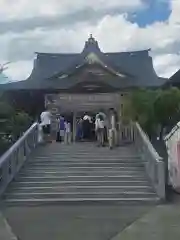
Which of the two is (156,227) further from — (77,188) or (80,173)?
(80,173)

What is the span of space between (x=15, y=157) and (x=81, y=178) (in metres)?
2.27

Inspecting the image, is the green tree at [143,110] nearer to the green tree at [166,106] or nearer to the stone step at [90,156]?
the green tree at [166,106]

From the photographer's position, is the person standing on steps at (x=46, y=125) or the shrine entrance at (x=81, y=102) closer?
the person standing on steps at (x=46, y=125)

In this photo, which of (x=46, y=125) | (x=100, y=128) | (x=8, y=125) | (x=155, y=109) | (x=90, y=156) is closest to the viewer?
(x=90, y=156)

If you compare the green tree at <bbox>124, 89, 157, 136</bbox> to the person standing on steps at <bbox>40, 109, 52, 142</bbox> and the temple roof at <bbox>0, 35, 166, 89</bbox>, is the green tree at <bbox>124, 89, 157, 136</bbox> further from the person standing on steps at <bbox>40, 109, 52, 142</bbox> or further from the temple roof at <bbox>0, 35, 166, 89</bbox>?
the temple roof at <bbox>0, 35, 166, 89</bbox>

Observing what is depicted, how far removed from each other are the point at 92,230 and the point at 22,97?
27.3m

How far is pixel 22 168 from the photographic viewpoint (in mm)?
17953

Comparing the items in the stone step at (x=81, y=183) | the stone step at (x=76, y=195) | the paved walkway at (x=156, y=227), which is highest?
the stone step at (x=81, y=183)

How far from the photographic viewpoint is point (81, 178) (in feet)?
54.6

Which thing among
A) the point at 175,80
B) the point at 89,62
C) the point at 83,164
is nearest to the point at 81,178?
the point at 83,164

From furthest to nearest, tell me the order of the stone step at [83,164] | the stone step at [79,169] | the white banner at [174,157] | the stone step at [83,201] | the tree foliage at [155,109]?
1. the tree foliage at [155,109]
2. the white banner at [174,157]
3. the stone step at [83,164]
4. the stone step at [79,169]
5. the stone step at [83,201]

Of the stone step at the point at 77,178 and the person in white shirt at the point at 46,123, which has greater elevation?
the person in white shirt at the point at 46,123

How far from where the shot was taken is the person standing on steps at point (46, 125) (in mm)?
23000

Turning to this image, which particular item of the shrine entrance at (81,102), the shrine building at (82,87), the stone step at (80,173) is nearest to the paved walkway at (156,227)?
the stone step at (80,173)
